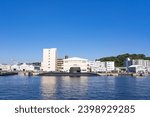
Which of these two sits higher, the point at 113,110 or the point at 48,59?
the point at 48,59

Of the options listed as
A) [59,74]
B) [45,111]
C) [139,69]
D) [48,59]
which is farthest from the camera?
[139,69]

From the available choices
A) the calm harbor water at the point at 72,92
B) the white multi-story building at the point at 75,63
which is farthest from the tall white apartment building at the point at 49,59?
the calm harbor water at the point at 72,92

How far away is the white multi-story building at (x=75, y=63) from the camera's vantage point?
17250 centimetres

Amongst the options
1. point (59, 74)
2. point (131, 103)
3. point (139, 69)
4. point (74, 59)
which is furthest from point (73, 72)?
point (131, 103)

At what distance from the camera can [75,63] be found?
173750 mm

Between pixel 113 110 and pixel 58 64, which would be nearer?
pixel 113 110

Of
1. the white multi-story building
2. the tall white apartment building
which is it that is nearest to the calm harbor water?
the tall white apartment building

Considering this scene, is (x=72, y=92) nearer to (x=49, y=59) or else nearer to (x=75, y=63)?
(x=49, y=59)

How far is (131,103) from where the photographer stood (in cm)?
869

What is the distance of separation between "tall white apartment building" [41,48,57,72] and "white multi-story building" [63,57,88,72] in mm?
7176

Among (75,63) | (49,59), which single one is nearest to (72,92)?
(49,59)

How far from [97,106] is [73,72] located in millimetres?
137813

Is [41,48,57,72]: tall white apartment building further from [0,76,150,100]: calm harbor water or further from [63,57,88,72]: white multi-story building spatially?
[0,76,150,100]: calm harbor water

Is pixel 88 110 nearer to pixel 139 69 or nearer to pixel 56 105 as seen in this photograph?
pixel 56 105
